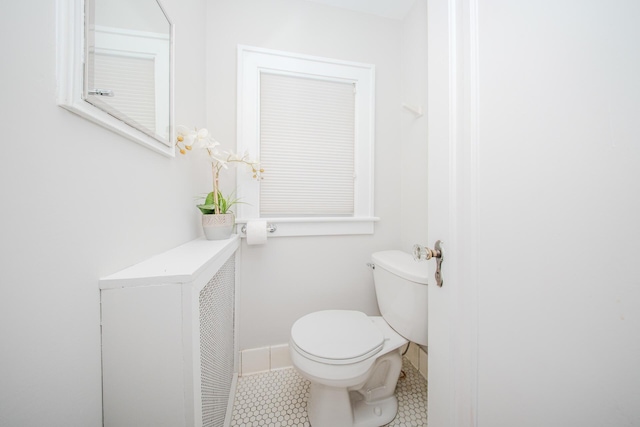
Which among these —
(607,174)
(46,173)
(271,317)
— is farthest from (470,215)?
(271,317)

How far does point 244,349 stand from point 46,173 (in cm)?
122

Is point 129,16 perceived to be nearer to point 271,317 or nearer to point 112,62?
point 112,62

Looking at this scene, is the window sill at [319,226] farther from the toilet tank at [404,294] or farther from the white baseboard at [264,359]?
the white baseboard at [264,359]

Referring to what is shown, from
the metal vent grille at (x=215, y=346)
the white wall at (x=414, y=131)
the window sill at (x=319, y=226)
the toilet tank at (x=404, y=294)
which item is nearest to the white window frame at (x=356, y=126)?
the window sill at (x=319, y=226)

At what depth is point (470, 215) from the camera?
54cm

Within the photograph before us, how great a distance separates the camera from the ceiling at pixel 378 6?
1.26 m

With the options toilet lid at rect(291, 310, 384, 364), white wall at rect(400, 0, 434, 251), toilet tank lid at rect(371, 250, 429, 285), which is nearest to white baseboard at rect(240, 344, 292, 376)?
toilet lid at rect(291, 310, 384, 364)

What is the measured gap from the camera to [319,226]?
1271 mm

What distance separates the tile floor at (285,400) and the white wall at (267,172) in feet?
0.62

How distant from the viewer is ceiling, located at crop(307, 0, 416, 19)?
4.12ft

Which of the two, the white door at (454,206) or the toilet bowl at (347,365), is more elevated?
the white door at (454,206)

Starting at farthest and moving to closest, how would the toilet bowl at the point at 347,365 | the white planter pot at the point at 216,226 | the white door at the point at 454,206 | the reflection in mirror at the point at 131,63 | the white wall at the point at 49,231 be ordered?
1. the white planter pot at the point at 216,226
2. the toilet bowl at the point at 347,365
3. the white door at the point at 454,206
4. the reflection in mirror at the point at 131,63
5. the white wall at the point at 49,231

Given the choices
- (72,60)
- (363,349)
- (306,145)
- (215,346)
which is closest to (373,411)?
(363,349)

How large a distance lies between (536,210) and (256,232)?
3.41 feet
